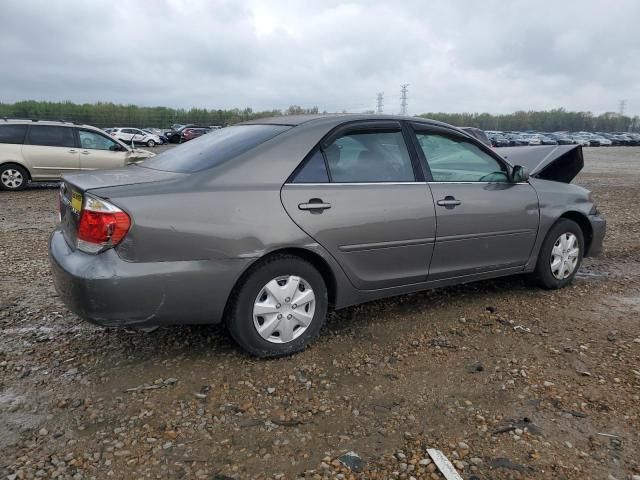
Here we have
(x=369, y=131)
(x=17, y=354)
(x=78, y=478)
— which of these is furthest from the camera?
(x=369, y=131)

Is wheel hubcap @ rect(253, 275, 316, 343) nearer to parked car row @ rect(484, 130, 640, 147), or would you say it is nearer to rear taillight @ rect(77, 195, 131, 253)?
rear taillight @ rect(77, 195, 131, 253)

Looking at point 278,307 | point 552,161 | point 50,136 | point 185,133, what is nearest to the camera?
point 278,307

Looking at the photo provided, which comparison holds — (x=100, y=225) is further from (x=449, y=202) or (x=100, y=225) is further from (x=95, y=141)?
(x=95, y=141)

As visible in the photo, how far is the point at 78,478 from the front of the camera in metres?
2.23

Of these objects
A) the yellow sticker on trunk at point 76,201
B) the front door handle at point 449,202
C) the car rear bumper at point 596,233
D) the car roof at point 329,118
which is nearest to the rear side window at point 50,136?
the car roof at point 329,118

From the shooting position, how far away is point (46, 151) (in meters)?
11.3

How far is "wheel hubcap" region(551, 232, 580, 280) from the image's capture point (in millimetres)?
4722

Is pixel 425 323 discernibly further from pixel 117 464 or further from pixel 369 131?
pixel 117 464

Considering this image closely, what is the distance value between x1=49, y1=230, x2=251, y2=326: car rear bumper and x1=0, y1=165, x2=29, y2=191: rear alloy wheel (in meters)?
9.60

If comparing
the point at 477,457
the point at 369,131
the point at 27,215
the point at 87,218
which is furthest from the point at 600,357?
the point at 27,215

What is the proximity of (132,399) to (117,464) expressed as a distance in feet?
1.88

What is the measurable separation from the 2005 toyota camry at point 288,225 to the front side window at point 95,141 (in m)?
8.90

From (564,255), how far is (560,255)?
0.06 metres

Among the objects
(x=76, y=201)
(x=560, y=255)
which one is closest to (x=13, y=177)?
(x=76, y=201)
